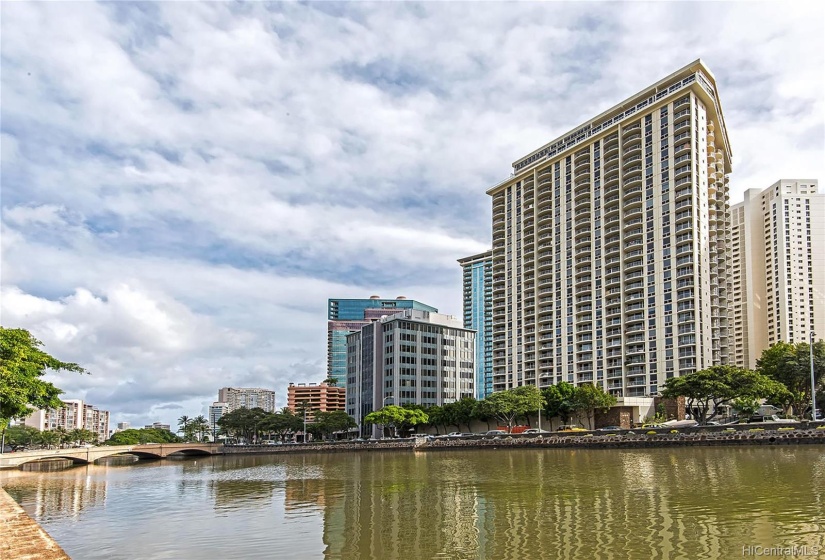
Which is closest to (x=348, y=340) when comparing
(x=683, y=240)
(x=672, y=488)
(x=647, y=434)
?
(x=683, y=240)

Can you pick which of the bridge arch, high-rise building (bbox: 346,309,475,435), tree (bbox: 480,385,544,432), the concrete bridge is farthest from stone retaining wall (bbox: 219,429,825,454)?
the bridge arch

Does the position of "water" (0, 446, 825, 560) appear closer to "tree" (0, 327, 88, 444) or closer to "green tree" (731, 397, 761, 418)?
"tree" (0, 327, 88, 444)

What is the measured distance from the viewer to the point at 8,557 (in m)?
18.3

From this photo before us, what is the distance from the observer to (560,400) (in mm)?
120188

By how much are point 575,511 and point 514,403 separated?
91178 millimetres

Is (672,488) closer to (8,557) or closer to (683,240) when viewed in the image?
(8,557)

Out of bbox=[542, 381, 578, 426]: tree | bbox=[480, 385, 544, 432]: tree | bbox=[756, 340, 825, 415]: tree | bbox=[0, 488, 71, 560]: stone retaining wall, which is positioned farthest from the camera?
bbox=[480, 385, 544, 432]: tree

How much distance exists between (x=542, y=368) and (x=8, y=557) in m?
136

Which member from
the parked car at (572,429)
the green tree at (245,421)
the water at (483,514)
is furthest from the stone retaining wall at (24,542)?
the green tree at (245,421)

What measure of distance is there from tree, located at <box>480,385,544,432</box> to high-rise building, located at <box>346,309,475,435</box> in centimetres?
4519

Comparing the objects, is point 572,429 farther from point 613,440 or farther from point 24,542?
point 24,542

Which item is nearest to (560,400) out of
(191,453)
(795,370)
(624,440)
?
(624,440)

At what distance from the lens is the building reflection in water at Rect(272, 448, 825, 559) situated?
78.5 feet

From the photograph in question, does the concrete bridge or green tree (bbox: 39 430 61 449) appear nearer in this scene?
the concrete bridge
